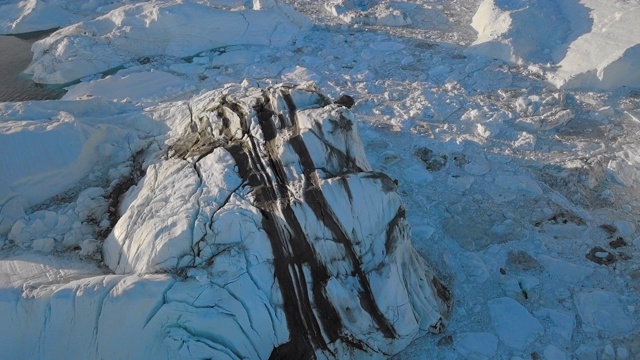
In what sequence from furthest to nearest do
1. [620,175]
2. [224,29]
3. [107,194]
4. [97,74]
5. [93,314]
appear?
1. [224,29]
2. [97,74]
3. [620,175]
4. [107,194]
5. [93,314]

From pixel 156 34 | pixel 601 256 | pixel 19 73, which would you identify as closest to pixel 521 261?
pixel 601 256

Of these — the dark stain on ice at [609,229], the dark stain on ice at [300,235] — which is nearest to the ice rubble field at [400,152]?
the dark stain on ice at [609,229]

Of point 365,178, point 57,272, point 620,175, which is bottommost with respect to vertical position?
point 620,175

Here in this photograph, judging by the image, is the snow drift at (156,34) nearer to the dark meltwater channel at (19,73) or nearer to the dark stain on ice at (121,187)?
the dark meltwater channel at (19,73)

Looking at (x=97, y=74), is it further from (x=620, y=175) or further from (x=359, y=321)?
(x=620, y=175)

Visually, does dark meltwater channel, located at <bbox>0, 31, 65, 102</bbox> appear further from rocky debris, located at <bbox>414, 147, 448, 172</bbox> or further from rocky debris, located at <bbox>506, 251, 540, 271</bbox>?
rocky debris, located at <bbox>506, 251, 540, 271</bbox>

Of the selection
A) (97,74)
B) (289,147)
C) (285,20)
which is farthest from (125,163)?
(285,20)

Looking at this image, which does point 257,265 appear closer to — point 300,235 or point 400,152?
point 300,235
